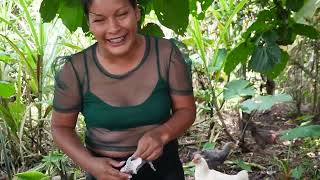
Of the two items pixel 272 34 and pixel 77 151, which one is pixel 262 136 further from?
pixel 77 151

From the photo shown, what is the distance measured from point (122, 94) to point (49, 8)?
0.51 metres

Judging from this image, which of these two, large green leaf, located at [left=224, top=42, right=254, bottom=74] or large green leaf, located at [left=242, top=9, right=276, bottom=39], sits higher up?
large green leaf, located at [left=242, top=9, right=276, bottom=39]

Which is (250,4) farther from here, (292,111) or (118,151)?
(118,151)

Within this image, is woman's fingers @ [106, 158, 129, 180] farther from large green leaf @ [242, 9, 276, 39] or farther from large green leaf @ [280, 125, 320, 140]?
large green leaf @ [280, 125, 320, 140]

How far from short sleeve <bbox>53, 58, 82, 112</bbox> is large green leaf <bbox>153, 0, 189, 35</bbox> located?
0.49 metres

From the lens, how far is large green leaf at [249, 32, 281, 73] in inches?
76.2

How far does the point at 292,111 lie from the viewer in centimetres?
427

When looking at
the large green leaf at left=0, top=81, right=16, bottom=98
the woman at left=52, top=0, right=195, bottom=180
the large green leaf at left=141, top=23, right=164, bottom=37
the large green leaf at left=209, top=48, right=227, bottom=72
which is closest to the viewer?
the woman at left=52, top=0, right=195, bottom=180

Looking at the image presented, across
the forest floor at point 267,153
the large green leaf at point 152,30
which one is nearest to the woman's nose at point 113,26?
the large green leaf at point 152,30

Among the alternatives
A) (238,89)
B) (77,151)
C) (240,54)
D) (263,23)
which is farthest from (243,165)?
(77,151)

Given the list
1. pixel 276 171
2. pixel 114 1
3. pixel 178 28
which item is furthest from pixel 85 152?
pixel 276 171

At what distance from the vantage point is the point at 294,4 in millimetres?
1961

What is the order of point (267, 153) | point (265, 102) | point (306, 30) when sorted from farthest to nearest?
1. point (267, 153)
2. point (265, 102)
3. point (306, 30)

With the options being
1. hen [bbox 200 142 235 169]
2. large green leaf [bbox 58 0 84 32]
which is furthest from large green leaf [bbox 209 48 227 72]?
large green leaf [bbox 58 0 84 32]
